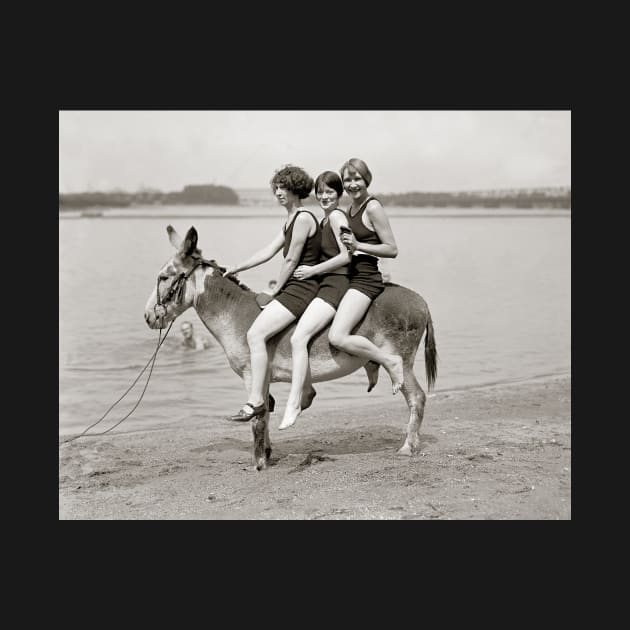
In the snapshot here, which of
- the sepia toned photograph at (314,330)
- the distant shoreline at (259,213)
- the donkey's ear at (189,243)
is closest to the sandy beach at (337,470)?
the sepia toned photograph at (314,330)

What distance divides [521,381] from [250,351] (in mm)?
5605

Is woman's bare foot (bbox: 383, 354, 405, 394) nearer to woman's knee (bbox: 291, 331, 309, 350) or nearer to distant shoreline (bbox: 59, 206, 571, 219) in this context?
woman's knee (bbox: 291, 331, 309, 350)

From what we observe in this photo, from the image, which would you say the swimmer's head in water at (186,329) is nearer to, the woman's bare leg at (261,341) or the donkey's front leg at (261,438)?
the donkey's front leg at (261,438)

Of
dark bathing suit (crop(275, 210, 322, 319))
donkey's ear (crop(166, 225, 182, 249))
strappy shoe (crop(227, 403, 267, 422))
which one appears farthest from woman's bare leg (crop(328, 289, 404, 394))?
donkey's ear (crop(166, 225, 182, 249))

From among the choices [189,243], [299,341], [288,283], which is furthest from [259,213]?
[299,341]

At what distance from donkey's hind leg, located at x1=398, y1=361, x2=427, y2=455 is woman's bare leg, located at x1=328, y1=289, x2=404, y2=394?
0.32 meters

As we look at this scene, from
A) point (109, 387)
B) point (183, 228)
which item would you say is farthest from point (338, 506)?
point (183, 228)

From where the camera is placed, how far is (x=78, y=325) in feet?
38.2

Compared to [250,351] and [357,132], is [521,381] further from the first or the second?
[250,351]

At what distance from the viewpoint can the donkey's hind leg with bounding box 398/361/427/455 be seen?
7.21m

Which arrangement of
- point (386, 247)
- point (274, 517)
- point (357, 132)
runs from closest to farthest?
point (274, 517) < point (386, 247) < point (357, 132)

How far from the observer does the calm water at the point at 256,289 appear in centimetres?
1050

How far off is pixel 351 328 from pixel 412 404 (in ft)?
3.30

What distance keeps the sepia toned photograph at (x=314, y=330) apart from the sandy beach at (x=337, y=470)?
27 millimetres
